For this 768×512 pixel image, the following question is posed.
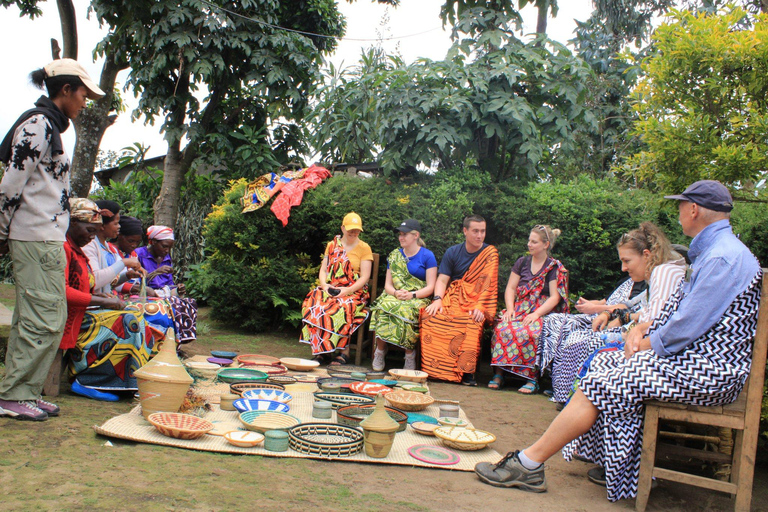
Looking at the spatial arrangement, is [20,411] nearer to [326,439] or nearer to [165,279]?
A: [326,439]

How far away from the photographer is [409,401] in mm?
4180

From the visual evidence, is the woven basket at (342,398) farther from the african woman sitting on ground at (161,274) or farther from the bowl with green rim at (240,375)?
the african woman sitting on ground at (161,274)

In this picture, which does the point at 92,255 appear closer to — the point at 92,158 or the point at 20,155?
the point at 20,155

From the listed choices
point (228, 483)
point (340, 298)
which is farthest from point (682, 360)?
point (340, 298)

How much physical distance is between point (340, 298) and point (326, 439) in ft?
9.79

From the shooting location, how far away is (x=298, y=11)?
35.3ft

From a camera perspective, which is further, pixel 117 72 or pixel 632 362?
pixel 117 72

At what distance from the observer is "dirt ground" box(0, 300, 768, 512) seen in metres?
2.39

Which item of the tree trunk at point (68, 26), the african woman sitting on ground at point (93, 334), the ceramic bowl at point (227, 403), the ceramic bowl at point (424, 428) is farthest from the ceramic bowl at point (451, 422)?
the tree trunk at point (68, 26)

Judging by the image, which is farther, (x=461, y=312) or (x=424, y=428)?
(x=461, y=312)

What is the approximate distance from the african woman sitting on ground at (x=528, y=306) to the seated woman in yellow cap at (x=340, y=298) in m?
1.56

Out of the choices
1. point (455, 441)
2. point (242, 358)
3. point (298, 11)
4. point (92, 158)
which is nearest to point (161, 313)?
point (242, 358)

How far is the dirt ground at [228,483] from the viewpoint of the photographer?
94.0 inches

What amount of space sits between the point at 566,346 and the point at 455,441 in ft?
5.95
